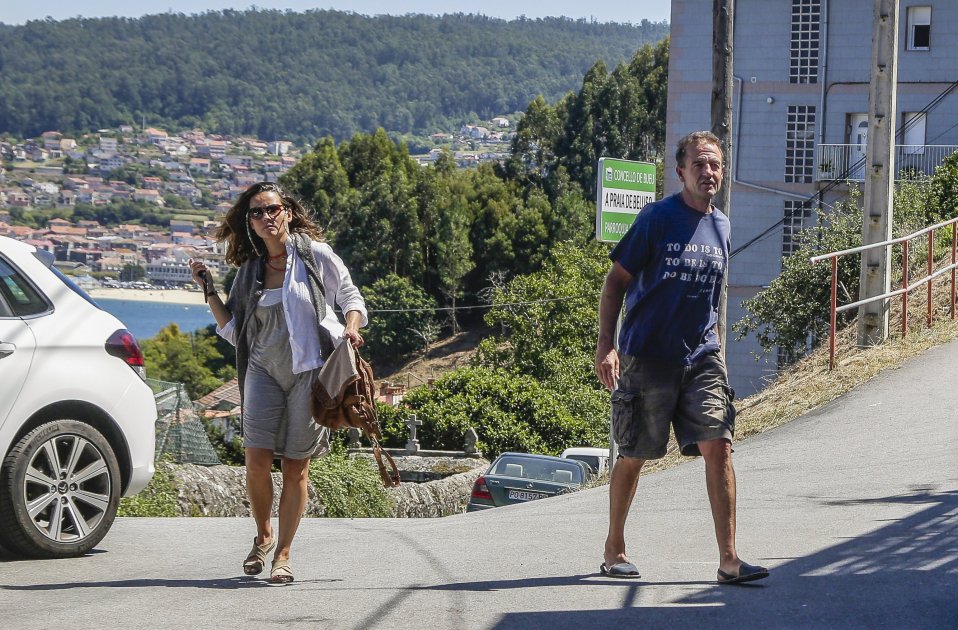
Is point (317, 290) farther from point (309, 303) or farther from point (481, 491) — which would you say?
point (481, 491)

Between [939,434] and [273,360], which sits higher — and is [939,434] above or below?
below

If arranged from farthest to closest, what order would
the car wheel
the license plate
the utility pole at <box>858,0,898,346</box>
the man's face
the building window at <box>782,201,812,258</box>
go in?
1. the building window at <box>782,201,812,258</box>
2. the license plate
3. the utility pole at <box>858,0,898,346</box>
4. the car wheel
5. the man's face

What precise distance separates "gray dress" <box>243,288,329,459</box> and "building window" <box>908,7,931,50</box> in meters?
42.0

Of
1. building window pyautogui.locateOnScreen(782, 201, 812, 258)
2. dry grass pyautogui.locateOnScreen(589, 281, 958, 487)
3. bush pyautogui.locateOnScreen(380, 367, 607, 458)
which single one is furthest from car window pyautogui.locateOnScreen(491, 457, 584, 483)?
building window pyautogui.locateOnScreen(782, 201, 812, 258)

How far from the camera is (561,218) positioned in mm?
82500

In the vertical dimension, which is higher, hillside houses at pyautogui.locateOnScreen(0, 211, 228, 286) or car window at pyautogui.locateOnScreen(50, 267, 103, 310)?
car window at pyautogui.locateOnScreen(50, 267, 103, 310)

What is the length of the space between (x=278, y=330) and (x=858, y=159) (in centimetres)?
4041

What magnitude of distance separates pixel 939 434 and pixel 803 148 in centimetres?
3595

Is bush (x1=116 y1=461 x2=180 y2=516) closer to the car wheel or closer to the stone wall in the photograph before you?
the stone wall

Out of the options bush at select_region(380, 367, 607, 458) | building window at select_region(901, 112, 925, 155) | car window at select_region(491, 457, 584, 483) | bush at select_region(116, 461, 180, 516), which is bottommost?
bush at select_region(380, 367, 607, 458)

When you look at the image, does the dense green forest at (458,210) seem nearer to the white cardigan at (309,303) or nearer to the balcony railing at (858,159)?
the balcony railing at (858,159)

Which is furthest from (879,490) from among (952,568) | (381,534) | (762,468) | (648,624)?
(648,624)

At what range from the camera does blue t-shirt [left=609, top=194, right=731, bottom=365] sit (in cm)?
599

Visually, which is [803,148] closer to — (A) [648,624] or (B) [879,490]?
(B) [879,490]
